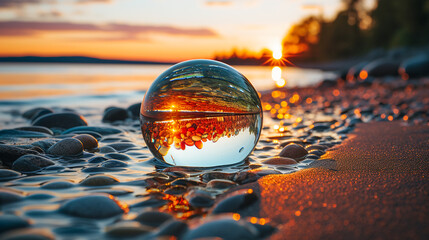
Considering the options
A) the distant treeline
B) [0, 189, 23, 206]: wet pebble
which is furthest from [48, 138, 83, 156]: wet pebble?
the distant treeline

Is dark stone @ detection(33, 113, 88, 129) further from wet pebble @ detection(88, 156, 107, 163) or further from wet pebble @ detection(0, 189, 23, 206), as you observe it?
wet pebble @ detection(0, 189, 23, 206)

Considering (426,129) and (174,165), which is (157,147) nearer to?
(174,165)

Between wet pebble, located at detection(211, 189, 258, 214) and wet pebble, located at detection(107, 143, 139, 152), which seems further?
wet pebble, located at detection(107, 143, 139, 152)

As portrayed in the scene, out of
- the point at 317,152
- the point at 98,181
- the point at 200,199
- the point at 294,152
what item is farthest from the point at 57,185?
the point at 317,152

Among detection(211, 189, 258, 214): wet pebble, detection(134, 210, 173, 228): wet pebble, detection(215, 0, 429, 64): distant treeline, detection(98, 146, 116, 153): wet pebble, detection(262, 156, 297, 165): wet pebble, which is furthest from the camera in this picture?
detection(215, 0, 429, 64): distant treeline

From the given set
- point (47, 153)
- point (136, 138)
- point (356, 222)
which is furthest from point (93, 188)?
point (136, 138)

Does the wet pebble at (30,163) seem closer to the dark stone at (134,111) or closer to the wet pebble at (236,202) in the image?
the wet pebble at (236,202)
